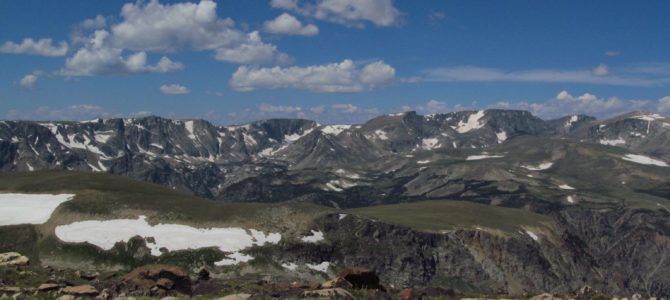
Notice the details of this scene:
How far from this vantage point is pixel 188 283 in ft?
156

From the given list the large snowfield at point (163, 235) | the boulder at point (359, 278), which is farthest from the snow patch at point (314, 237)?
the boulder at point (359, 278)

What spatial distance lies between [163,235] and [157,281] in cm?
10134

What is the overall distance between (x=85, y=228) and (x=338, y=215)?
2600 inches

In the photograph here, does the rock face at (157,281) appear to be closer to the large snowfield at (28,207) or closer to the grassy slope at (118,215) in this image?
the grassy slope at (118,215)

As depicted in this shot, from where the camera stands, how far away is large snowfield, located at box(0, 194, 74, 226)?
145 metres

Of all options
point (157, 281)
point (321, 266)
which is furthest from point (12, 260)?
point (321, 266)

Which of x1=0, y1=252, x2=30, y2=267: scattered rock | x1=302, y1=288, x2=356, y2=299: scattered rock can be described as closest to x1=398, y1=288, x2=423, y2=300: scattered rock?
x1=302, y1=288, x2=356, y2=299: scattered rock

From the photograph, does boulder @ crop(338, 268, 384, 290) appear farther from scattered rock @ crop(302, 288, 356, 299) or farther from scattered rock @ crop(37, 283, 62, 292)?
scattered rock @ crop(37, 283, 62, 292)

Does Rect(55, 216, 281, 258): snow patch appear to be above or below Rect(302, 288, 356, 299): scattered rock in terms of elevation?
below

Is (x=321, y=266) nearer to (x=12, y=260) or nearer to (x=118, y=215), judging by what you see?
(x=118, y=215)

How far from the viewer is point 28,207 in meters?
154

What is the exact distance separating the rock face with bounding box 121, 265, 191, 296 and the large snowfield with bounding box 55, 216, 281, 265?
89361 mm

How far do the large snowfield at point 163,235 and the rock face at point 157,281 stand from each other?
3518 inches

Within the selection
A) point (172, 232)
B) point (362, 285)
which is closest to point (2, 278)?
point (362, 285)
